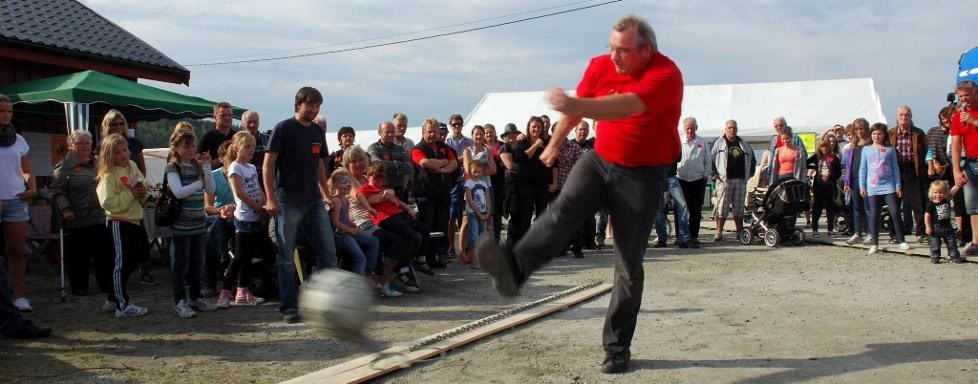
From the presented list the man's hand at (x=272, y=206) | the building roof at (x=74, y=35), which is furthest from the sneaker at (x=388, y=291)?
the building roof at (x=74, y=35)

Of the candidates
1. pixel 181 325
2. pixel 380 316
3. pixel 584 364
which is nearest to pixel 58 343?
pixel 181 325

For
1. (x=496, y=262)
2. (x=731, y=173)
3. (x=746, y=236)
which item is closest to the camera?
(x=496, y=262)

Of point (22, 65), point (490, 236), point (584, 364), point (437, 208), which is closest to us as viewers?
point (490, 236)

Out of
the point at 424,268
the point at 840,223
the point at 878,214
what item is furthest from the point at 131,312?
the point at 840,223

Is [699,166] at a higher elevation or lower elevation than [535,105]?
lower

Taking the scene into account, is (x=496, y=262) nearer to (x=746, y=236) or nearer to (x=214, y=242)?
(x=214, y=242)

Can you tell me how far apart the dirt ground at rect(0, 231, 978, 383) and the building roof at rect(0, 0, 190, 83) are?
22.6 ft

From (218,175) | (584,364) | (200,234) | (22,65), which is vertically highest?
(22,65)

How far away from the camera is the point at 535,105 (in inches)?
1019

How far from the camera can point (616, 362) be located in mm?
4520

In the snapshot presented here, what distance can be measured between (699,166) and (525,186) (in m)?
3.03

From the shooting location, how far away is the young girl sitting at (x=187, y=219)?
6.71 metres

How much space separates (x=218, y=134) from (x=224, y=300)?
2175 mm

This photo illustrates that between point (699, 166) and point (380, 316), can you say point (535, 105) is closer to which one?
point (699, 166)
